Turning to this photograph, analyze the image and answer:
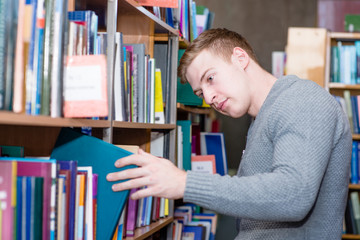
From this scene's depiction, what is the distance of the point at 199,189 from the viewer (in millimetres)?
990

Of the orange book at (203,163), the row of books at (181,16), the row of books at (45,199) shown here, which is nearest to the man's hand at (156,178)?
the row of books at (45,199)

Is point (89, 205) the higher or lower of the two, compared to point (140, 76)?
lower

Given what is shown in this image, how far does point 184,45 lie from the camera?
2.20 metres

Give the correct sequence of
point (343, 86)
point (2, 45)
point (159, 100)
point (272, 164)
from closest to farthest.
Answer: point (2, 45)
point (272, 164)
point (159, 100)
point (343, 86)

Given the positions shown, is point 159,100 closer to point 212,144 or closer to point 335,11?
point 212,144

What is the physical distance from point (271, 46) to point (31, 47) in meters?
3.75

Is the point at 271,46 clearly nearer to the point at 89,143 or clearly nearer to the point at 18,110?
the point at 89,143

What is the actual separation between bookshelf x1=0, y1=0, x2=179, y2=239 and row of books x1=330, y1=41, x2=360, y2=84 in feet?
5.81

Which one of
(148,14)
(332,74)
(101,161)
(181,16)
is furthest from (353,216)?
(101,161)

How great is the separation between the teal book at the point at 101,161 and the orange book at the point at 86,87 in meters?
0.22

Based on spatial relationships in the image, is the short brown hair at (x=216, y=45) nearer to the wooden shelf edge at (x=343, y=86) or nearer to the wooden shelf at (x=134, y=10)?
the wooden shelf at (x=134, y=10)

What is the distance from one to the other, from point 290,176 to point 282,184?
0.09 ft

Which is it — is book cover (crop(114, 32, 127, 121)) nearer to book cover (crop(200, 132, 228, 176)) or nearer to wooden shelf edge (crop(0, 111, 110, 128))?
wooden shelf edge (crop(0, 111, 110, 128))

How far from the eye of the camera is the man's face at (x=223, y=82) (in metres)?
1.46
